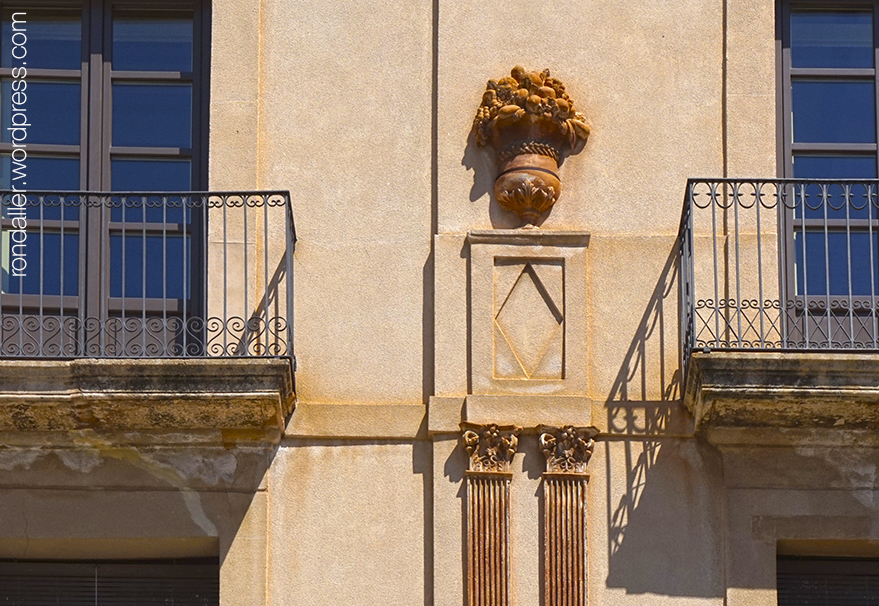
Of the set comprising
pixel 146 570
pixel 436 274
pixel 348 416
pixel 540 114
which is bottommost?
pixel 146 570

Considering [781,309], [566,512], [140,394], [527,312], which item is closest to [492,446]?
[566,512]

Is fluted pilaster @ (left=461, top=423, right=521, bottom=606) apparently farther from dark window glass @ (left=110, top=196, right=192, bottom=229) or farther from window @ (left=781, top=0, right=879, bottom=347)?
dark window glass @ (left=110, top=196, right=192, bottom=229)

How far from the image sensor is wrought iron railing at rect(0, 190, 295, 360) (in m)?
11.2

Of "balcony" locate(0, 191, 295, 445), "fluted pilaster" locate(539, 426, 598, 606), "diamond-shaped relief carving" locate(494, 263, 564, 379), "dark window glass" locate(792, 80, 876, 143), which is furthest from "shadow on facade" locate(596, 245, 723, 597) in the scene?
"balcony" locate(0, 191, 295, 445)

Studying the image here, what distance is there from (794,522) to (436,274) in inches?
96.0

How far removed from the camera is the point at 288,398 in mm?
10906

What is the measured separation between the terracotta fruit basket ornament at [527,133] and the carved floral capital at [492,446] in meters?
1.26

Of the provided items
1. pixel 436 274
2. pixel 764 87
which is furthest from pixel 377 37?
pixel 764 87

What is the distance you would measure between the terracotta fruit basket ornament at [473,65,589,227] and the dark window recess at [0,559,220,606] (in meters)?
2.73

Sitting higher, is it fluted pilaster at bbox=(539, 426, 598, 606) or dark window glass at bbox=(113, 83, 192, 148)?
dark window glass at bbox=(113, 83, 192, 148)

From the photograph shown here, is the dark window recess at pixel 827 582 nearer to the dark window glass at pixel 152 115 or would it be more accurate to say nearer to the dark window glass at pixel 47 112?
the dark window glass at pixel 152 115

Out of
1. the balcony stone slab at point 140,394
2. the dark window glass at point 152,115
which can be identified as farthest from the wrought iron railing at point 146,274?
the dark window glass at point 152,115

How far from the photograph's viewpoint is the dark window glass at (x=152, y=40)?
1212 centimetres

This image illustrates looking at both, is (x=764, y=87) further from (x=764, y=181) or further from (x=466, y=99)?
(x=466, y=99)
